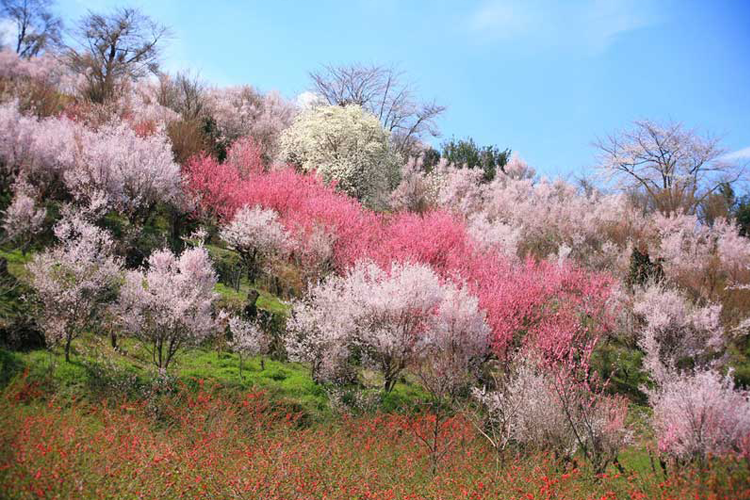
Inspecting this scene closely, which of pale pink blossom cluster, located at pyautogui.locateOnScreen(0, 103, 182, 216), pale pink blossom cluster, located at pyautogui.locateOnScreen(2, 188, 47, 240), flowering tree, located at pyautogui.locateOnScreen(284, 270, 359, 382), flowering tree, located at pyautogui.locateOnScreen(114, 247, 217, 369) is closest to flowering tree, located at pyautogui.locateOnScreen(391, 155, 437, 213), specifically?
pale pink blossom cluster, located at pyautogui.locateOnScreen(0, 103, 182, 216)

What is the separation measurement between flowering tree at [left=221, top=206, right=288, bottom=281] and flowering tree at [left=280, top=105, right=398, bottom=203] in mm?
7680

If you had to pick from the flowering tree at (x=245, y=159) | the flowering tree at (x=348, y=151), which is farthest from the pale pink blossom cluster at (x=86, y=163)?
the flowering tree at (x=348, y=151)

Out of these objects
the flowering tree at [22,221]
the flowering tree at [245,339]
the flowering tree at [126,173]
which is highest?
the flowering tree at [126,173]

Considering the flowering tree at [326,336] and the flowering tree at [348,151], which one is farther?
the flowering tree at [348,151]

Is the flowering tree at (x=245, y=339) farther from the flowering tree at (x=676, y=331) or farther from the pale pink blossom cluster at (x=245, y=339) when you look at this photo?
the flowering tree at (x=676, y=331)

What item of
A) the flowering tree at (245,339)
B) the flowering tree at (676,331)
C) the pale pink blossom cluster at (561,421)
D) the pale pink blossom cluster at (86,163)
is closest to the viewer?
the pale pink blossom cluster at (561,421)

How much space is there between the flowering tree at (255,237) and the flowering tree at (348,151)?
7680 millimetres

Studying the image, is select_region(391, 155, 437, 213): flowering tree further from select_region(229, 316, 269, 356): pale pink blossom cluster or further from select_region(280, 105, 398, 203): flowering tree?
select_region(229, 316, 269, 356): pale pink blossom cluster

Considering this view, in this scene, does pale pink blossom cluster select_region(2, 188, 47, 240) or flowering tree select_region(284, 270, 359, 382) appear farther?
pale pink blossom cluster select_region(2, 188, 47, 240)

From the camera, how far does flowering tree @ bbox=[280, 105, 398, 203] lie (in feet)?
79.9

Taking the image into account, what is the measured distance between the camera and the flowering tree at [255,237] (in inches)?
646

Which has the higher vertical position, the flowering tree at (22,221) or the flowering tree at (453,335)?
the flowering tree at (22,221)

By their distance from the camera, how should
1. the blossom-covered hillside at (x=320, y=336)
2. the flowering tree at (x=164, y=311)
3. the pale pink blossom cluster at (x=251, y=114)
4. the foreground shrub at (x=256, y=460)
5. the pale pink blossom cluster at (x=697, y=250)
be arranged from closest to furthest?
the foreground shrub at (x=256, y=460), the blossom-covered hillside at (x=320, y=336), the flowering tree at (x=164, y=311), the pale pink blossom cluster at (x=697, y=250), the pale pink blossom cluster at (x=251, y=114)

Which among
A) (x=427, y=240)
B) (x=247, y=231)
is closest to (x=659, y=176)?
(x=427, y=240)
